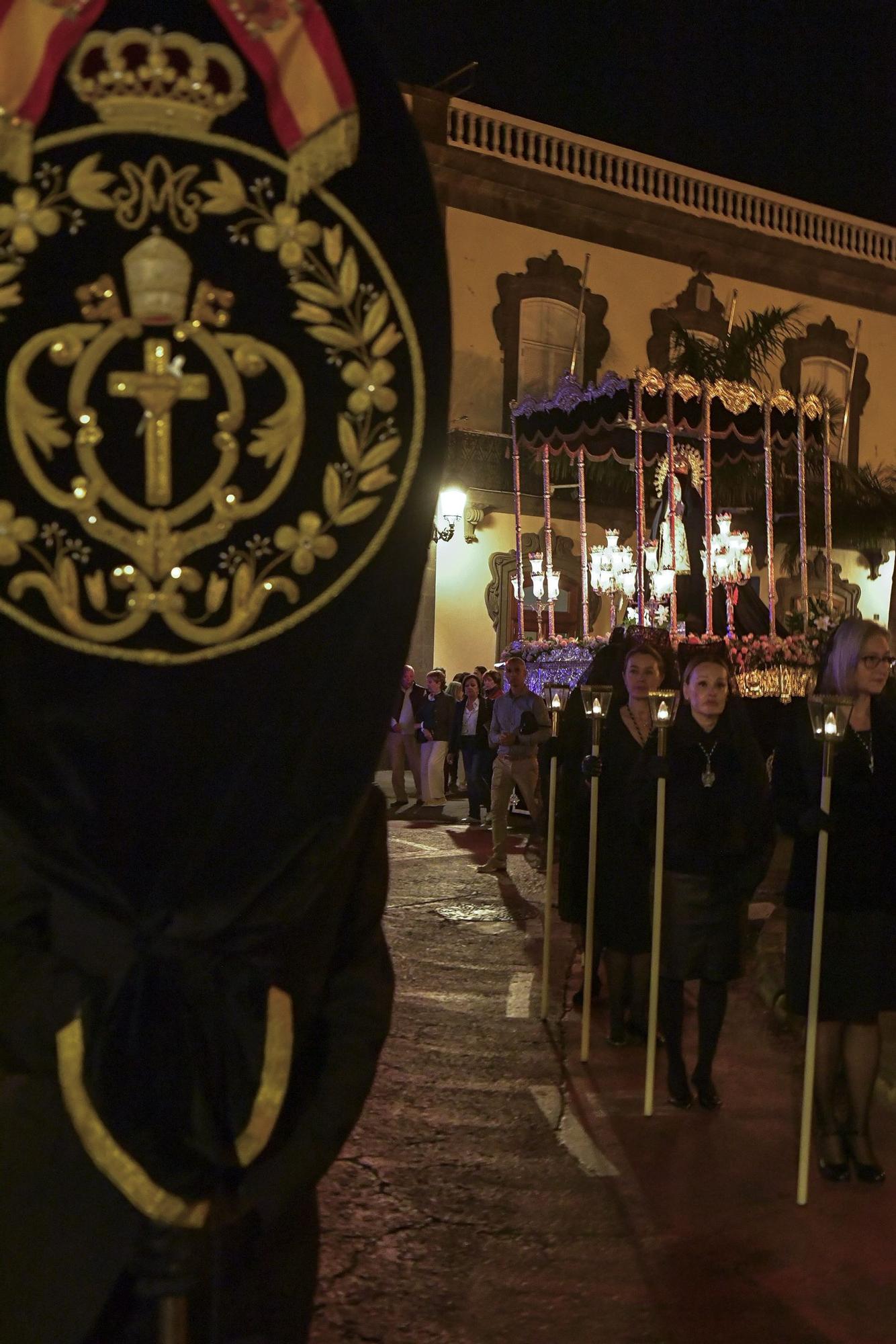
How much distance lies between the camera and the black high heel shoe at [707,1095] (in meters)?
5.34

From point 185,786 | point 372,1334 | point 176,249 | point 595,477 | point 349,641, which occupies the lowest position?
point 372,1334

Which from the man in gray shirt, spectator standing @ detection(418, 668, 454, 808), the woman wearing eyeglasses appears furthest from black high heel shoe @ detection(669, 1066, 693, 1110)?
spectator standing @ detection(418, 668, 454, 808)

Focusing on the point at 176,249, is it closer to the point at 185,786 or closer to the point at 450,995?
the point at 185,786

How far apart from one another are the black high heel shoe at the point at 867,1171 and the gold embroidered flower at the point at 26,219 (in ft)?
14.3

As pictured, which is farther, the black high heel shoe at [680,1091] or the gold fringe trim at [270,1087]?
the black high heel shoe at [680,1091]

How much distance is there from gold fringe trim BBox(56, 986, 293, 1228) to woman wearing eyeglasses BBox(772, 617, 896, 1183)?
3.28 m

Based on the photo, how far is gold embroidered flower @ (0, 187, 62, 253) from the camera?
Result: 158 centimetres

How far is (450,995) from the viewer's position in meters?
7.05

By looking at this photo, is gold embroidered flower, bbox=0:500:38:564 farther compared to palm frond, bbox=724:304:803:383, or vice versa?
palm frond, bbox=724:304:803:383

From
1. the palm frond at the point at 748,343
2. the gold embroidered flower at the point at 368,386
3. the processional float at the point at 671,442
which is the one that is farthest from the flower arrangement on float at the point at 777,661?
the gold embroidered flower at the point at 368,386

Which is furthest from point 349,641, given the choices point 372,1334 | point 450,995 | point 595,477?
point 595,477

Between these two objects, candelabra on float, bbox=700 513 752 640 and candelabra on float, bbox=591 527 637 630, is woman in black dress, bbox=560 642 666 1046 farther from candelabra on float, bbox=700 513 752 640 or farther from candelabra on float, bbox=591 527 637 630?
candelabra on float, bbox=591 527 637 630

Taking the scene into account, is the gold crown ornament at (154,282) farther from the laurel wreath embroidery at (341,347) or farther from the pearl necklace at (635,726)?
the pearl necklace at (635,726)

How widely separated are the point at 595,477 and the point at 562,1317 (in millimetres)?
14418
